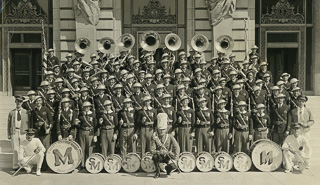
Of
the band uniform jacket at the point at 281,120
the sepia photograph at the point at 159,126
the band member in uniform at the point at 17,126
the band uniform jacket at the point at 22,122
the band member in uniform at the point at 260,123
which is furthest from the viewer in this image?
the band uniform jacket at the point at 281,120

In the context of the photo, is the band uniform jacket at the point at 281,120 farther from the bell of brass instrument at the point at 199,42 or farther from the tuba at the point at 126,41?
the tuba at the point at 126,41

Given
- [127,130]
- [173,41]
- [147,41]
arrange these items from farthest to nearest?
[147,41] → [173,41] → [127,130]

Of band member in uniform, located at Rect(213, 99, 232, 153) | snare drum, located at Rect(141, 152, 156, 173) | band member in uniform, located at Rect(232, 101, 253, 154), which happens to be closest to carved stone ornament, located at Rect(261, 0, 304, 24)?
band member in uniform, located at Rect(232, 101, 253, 154)

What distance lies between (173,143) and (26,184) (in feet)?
10.9

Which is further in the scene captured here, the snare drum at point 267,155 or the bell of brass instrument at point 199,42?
the bell of brass instrument at point 199,42

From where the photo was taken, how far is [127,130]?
10.2 m

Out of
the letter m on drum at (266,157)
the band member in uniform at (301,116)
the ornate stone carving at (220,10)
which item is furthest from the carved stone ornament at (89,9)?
the letter m on drum at (266,157)

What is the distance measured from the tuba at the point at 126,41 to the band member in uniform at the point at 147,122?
382 cm

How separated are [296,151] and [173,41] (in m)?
5.75

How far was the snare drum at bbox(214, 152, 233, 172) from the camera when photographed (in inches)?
387

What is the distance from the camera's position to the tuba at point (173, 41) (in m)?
13.7

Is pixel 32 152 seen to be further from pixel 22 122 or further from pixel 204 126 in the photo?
pixel 204 126

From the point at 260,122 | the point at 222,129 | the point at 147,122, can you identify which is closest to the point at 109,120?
the point at 147,122

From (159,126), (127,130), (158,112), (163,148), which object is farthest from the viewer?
(158,112)
